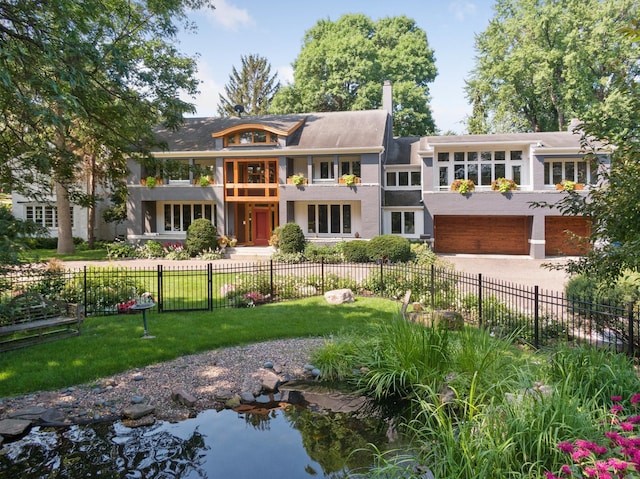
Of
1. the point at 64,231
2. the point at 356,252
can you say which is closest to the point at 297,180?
the point at 356,252

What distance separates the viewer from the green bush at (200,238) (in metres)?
26.0

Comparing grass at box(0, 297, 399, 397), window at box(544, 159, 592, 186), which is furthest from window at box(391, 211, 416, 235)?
grass at box(0, 297, 399, 397)

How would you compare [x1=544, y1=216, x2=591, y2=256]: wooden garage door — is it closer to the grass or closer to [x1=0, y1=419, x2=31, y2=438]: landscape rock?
the grass

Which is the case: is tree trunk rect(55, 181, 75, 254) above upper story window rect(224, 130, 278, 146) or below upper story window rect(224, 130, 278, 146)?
below

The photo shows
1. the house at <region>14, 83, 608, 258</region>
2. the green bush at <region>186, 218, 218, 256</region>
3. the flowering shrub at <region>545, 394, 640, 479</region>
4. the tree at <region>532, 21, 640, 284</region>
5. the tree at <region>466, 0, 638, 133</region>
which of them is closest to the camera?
the flowering shrub at <region>545, 394, 640, 479</region>

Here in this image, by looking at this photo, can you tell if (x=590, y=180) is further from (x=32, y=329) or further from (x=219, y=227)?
(x=32, y=329)

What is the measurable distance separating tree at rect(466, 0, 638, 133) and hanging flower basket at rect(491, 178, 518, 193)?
9715 millimetres

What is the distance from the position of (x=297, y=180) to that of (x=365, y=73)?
18653 mm

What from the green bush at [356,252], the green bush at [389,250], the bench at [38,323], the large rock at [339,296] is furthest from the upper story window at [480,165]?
the bench at [38,323]

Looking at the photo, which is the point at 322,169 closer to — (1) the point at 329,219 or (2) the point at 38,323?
(1) the point at 329,219

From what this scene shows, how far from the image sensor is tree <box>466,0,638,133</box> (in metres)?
33.4

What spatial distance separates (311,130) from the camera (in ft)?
98.3

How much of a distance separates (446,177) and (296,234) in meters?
9.49

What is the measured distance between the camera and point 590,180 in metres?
25.7
